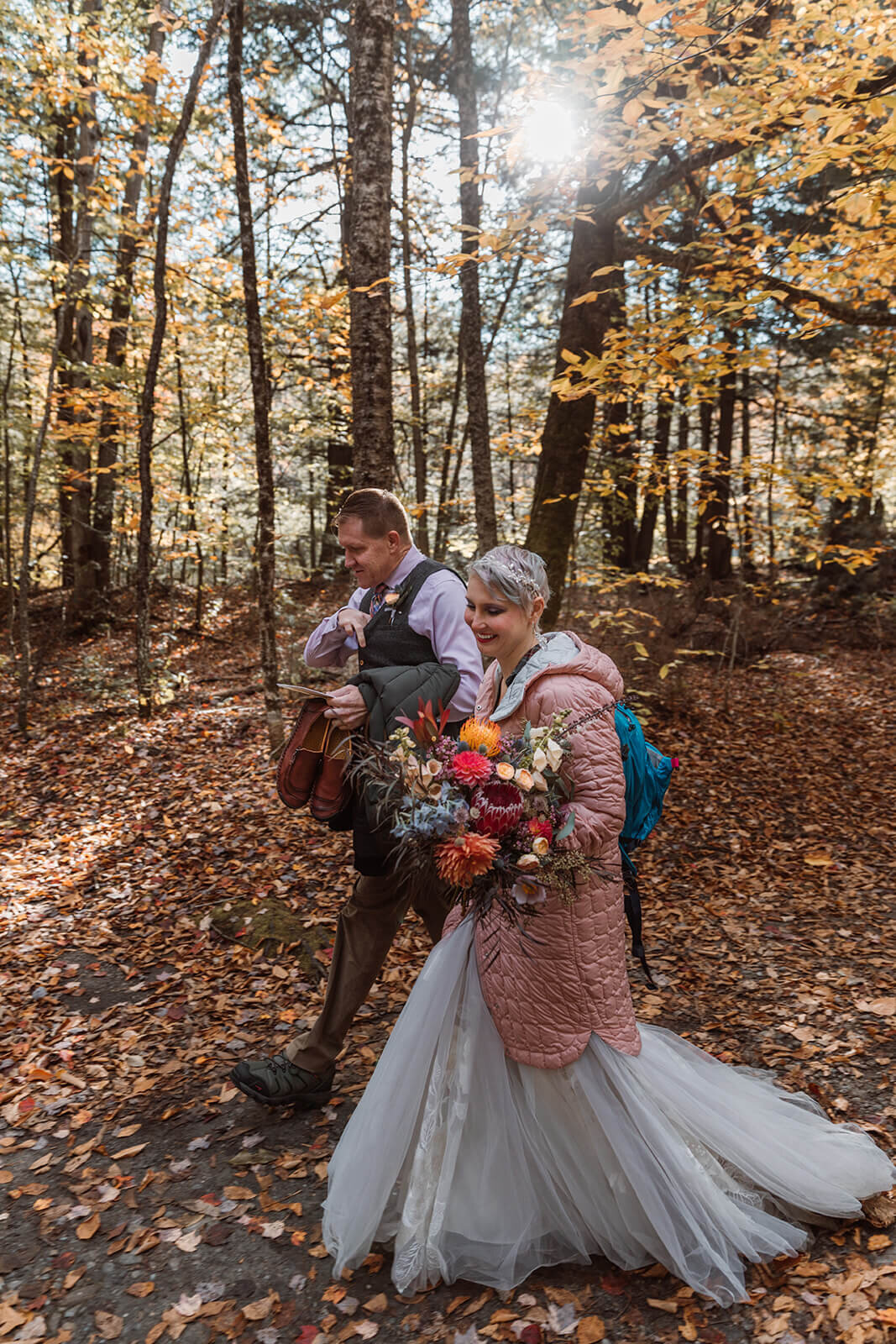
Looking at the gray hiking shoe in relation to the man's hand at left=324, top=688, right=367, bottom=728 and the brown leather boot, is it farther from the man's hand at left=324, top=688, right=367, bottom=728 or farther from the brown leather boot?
the man's hand at left=324, top=688, right=367, bottom=728

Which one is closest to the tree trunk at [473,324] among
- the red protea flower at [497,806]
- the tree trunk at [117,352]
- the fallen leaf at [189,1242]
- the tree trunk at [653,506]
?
the tree trunk at [653,506]

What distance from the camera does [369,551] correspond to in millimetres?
3229

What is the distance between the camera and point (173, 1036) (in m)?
4.08

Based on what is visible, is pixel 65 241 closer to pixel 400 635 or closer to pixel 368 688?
pixel 400 635

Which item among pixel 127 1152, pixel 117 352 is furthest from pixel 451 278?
pixel 117 352

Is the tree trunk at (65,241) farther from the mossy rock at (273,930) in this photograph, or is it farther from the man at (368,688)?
the man at (368,688)

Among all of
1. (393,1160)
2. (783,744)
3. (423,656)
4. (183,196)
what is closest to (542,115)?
(423,656)

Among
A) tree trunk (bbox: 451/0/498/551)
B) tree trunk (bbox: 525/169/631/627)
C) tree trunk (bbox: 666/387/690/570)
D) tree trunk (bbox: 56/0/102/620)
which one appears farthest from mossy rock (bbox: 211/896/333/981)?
tree trunk (bbox: 666/387/690/570)

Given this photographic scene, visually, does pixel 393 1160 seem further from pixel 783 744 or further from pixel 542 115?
pixel 783 744

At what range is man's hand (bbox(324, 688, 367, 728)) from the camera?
2906 mm

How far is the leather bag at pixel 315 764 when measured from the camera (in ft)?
9.59

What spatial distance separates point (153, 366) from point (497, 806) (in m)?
8.11

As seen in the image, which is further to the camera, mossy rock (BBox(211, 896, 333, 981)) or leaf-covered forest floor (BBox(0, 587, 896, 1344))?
mossy rock (BBox(211, 896, 333, 981))

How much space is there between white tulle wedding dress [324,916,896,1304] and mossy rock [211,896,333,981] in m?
2.11
